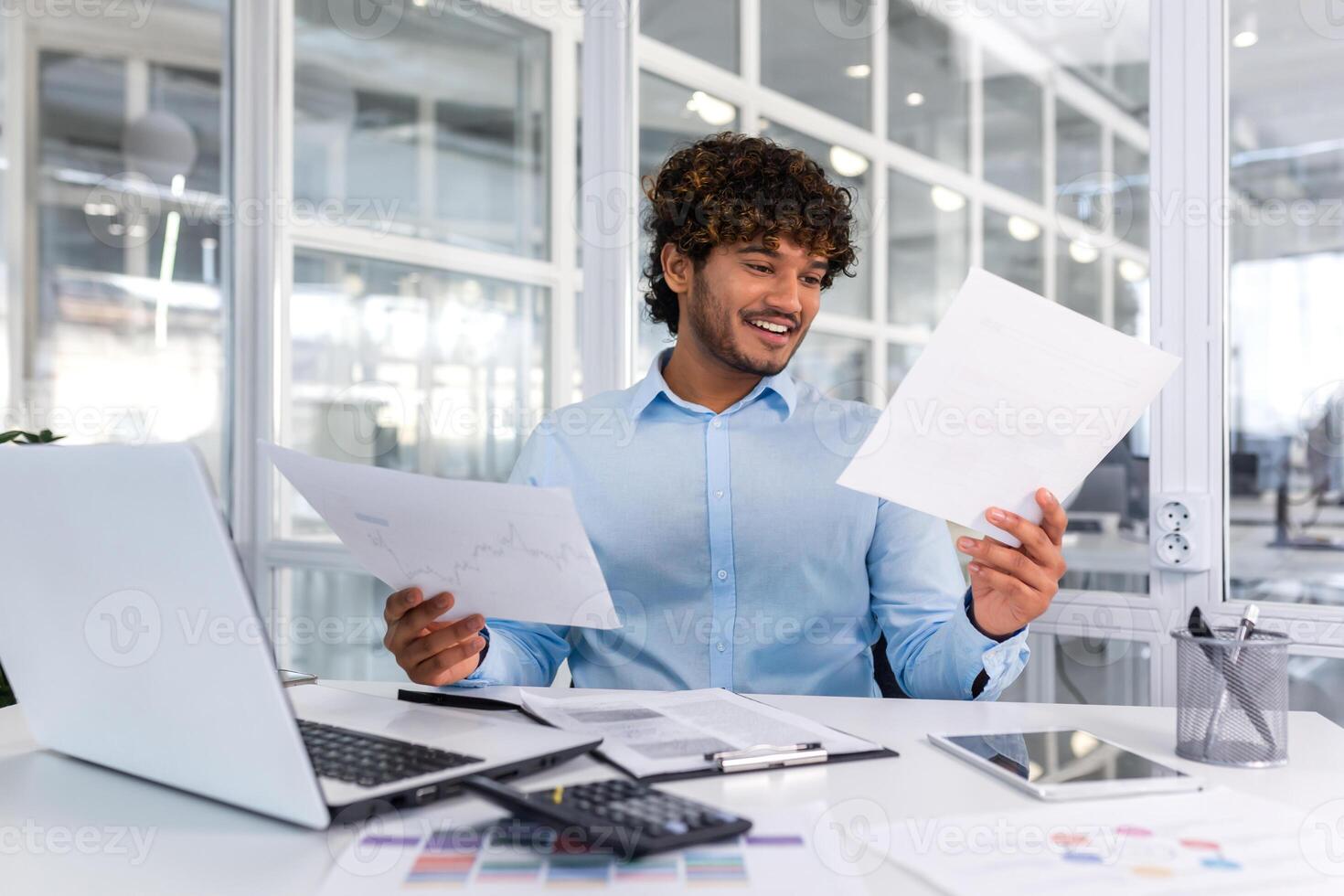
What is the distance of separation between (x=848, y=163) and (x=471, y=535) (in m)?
1.45

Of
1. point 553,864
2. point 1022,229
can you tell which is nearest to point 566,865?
point 553,864

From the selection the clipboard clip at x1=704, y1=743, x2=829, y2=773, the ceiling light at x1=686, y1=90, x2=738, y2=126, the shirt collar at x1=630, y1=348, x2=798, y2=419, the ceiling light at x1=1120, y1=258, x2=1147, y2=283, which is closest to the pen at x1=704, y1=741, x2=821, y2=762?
the clipboard clip at x1=704, y1=743, x2=829, y2=773

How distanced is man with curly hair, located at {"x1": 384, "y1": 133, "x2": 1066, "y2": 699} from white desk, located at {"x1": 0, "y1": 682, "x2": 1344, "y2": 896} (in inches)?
13.2

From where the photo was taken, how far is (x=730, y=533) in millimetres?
1591

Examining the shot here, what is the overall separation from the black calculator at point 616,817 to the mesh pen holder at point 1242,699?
47 cm

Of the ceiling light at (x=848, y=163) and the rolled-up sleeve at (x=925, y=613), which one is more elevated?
the ceiling light at (x=848, y=163)

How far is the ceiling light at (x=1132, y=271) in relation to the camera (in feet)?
5.60

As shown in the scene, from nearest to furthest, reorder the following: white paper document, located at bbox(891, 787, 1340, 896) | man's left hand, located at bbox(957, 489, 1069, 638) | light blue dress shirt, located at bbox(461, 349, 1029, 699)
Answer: white paper document, located at bbox(891, 787, 1340, 896) → man's left hand, located at bbox(957, 489, 1069, 638) → light blue dress shirt, located at bbox(461, 349, 1029, 699)

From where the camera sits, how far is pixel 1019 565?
113 centimetres

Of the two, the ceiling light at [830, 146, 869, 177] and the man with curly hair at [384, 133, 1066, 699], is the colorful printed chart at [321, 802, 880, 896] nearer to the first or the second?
the man with curly hair at [384, 133, 1066, 699]

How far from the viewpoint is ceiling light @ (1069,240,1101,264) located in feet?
5.82

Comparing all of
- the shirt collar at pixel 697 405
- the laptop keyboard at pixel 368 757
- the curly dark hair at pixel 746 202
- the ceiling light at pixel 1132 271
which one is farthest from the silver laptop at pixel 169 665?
the ceiling light at pixel 1132 271

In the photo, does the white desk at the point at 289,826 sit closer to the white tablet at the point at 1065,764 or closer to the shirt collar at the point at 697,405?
the white tablet at the point at 1065,764

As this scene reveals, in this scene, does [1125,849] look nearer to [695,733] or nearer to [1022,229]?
[695,733]
